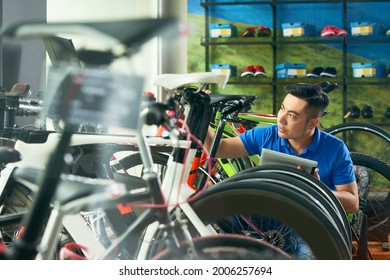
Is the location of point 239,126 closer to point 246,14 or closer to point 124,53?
point 246,14

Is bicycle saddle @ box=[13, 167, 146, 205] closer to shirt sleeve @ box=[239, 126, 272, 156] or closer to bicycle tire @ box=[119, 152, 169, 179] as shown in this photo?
bicycle tire @ box=[119, 152, 169, 179]

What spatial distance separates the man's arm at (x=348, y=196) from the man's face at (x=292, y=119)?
19cm

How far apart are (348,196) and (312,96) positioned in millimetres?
295

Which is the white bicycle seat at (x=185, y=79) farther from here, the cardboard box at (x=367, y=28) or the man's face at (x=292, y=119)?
the cardboard box at (x=367, y=28)

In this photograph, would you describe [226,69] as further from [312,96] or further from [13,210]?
[13,210]

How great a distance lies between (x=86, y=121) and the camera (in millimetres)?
1514

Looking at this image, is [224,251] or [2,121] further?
[2,121]

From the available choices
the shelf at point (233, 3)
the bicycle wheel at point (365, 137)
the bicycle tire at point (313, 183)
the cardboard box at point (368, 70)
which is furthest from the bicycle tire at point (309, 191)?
the shelf at point (233, 3)

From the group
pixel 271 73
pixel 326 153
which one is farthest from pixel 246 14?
pixel 326 153

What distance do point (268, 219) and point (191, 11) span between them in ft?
1.80

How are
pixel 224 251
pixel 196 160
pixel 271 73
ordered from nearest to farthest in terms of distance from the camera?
pixel 224 251
pixel 196 160
pixel 271 73

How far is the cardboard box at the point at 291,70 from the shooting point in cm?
191

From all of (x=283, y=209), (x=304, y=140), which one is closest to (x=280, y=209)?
(x=283, y=209)

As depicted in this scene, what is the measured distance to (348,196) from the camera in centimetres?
196
